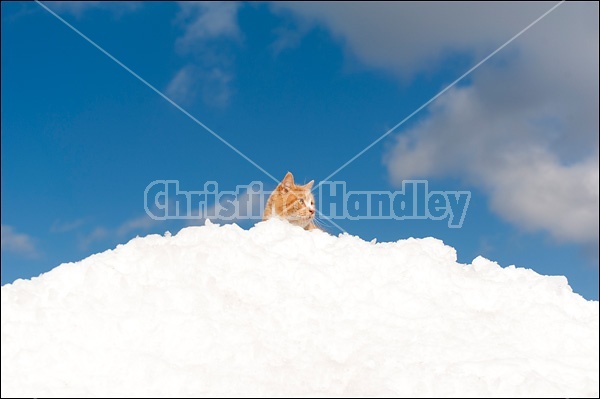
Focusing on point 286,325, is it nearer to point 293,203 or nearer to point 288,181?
point 293,203

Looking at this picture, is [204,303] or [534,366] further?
[204,303]

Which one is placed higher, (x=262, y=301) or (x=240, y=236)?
(x=240, y=236)

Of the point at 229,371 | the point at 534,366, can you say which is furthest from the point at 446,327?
the point at 229,371

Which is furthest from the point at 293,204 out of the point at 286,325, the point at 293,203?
the point at 286,325

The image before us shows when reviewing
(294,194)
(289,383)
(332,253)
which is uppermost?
(294,194)

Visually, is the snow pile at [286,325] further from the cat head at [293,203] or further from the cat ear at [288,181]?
the cat ear at [288,181]

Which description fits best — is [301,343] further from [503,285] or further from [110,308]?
[503,285]

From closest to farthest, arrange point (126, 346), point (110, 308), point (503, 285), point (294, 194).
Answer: point (126, 346) < point (110, 308) < point (503, 285) < point (294, 194)
